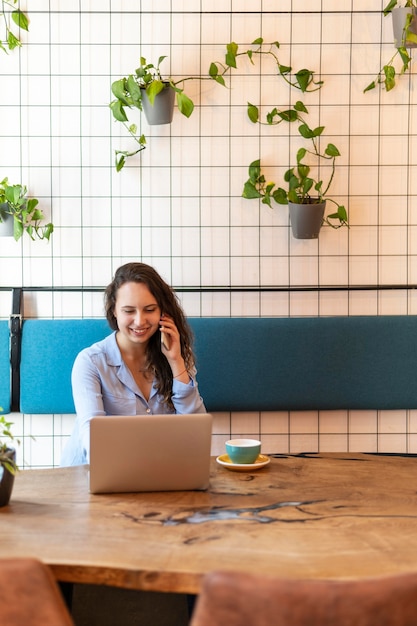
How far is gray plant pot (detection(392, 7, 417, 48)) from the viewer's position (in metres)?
3.53

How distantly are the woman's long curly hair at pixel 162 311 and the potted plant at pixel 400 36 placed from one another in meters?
1.36

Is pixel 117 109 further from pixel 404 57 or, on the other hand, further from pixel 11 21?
pixel 404 57

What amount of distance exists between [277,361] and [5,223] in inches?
51.9

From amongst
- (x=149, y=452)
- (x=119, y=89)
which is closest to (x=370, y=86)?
(x=119, y=89)

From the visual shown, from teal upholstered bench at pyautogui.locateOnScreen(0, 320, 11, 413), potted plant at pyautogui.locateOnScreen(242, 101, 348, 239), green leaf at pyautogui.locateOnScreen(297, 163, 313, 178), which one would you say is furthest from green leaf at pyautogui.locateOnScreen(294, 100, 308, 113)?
teal upholstered bench at pyautogui.locateOnScreen(0, 320, 11, 413)

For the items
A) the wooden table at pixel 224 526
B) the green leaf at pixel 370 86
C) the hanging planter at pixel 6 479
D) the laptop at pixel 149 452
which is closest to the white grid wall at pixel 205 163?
the green leaf at pixel 370 86

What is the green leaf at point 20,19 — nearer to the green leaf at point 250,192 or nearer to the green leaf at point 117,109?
the green leaf at point 117,109

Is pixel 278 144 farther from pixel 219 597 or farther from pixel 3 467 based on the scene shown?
pixel 219 597

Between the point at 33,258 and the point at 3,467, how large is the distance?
174 centimetres

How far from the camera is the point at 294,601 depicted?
1264mm

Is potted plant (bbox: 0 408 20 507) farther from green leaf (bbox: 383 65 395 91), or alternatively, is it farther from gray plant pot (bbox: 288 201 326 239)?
green leaf (bbox: 383 65 395 91)

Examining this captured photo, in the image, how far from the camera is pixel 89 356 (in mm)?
2998

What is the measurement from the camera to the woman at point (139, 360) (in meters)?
2.97

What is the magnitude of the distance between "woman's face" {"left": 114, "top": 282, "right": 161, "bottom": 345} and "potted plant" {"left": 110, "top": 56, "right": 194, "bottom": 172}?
29.1 inches
